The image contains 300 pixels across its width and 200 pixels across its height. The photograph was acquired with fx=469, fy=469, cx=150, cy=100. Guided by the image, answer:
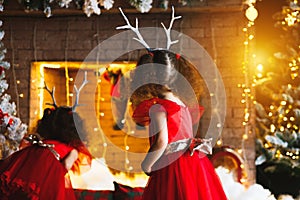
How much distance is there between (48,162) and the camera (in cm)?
294

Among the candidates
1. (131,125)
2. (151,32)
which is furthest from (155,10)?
(131,125)

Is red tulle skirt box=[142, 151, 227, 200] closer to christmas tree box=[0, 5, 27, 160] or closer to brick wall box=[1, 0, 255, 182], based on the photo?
brick wall box=[1, 0, 255, 182]

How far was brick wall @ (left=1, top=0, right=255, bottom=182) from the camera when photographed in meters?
3.89

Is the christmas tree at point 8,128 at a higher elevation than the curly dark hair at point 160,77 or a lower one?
lower

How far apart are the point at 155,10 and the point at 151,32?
0.61 feet

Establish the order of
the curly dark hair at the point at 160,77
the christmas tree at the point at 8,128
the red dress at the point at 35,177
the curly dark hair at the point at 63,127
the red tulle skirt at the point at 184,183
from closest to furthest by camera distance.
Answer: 1. the red tulle skirt at the point at 184,183
2. the curly dark hair at the point at 160,77
3. the red dress at the point at 35,177
4. the curly dark hair at the point at 63,127
5. the christmas tree at the point at 8,128

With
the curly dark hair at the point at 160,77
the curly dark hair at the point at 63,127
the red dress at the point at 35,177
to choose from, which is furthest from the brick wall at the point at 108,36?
the curly dark hair at the point at 160,77

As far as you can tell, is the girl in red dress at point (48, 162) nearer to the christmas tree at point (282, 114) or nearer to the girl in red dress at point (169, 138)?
the girl in red dress at point (169, 138)

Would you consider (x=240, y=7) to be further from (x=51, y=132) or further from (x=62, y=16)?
(x=51, y=132)

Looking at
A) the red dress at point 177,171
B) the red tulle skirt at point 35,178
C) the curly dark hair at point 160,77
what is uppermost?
the curly dark hair at point 160,77

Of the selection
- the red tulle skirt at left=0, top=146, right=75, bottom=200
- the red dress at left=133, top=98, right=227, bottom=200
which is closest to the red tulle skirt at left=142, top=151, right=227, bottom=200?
the red dress at left=133, top=98, right=227, bottom=200

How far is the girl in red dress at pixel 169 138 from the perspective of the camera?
232 cm

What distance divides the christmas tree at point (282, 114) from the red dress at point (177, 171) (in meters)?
1.53

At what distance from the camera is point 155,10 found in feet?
12.9
